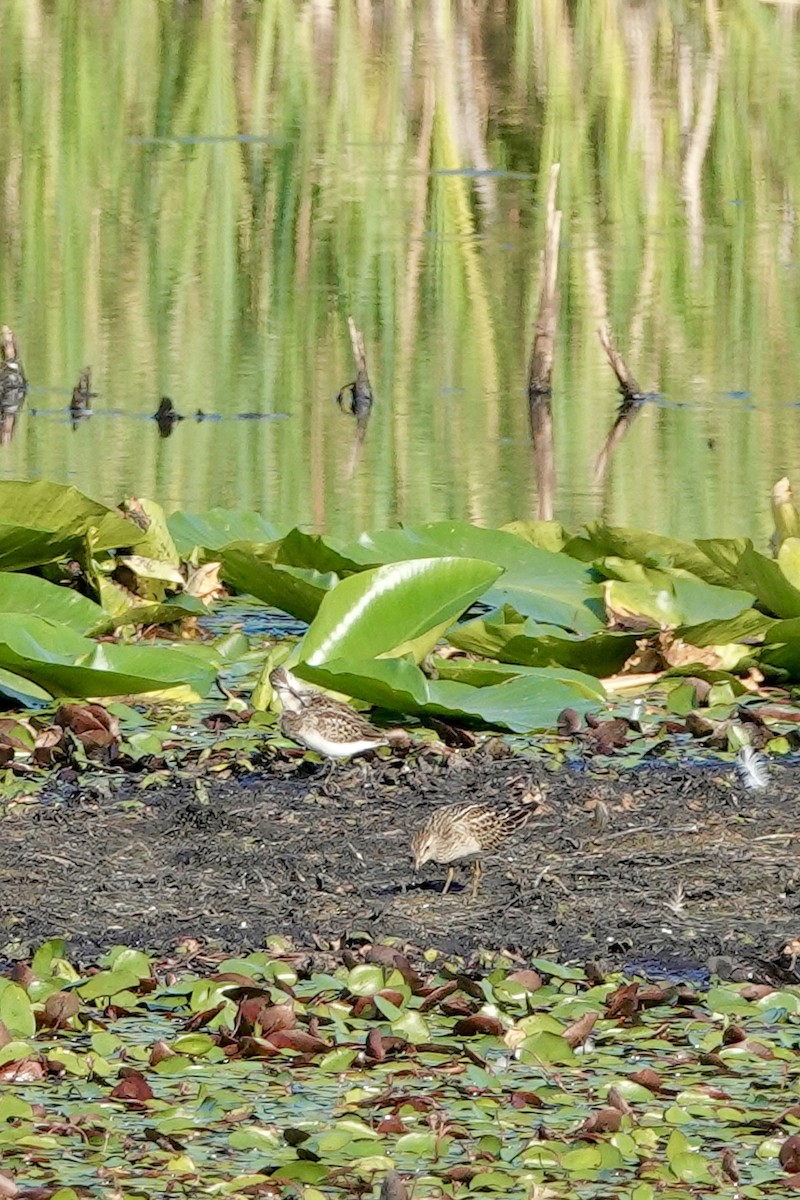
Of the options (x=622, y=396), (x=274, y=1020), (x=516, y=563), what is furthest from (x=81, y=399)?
(x=274, y=1020)

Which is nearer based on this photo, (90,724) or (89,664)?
(90,724)

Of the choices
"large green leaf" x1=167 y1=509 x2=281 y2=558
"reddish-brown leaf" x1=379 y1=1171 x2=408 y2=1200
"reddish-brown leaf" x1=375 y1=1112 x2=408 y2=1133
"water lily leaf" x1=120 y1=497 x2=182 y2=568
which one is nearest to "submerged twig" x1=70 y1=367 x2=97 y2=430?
"large green leaf" x1=167 y1=509 x2=281 y2=558

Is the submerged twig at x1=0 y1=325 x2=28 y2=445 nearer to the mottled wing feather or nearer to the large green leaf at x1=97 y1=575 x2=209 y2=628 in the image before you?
the large green leaf at x1=97 y1=575 x2=209 y2=628

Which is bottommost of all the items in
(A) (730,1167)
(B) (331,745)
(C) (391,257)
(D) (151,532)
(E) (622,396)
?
(A) (730,1167)

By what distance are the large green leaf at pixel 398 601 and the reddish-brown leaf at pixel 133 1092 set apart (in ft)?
5.76

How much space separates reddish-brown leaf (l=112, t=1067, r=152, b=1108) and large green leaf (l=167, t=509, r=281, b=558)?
2.81 m

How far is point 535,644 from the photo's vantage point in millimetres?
4762

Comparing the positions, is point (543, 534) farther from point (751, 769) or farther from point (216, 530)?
point (751, 769)

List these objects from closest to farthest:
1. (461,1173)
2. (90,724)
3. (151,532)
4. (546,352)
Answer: (461,1173) < (90,724) < (151,532) < (546,352)

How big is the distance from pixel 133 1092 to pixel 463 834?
3.02 ft

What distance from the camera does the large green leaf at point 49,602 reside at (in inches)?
190

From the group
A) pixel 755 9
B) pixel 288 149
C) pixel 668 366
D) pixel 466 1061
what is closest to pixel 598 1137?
pixel 466 1061

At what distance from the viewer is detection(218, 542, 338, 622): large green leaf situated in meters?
4.90

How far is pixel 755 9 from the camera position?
24.0 meters
